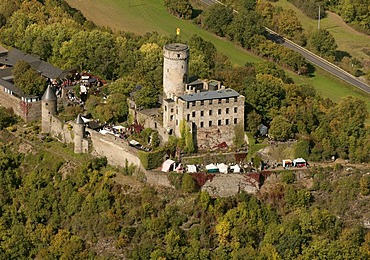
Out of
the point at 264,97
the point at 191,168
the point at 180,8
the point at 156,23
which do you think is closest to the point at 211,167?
the point at 191,168

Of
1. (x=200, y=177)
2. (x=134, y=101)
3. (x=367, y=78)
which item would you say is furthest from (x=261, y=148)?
(x=367, y=78)

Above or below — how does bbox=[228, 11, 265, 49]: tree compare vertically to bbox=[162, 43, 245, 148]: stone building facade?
below

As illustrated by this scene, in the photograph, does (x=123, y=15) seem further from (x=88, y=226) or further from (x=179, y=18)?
(x=88, y=226)

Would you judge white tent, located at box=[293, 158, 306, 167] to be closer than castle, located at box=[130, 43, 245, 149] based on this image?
No

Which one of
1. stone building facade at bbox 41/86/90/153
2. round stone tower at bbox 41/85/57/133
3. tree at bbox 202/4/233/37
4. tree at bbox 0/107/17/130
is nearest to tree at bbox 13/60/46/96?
stone building facade at bbox 41/86/90/153

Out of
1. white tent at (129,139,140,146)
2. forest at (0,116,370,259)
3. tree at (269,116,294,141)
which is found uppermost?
tree at (269,116,294,141)

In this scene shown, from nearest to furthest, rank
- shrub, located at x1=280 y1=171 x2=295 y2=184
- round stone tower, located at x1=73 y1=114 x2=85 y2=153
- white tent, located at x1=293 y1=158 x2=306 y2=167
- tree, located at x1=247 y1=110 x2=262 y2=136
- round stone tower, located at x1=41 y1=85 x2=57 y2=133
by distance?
shrub, located at x1=280 y1=171 x2=295 y2=184, white tent, located at x1=293 y1=158 x2=306 y2=167, tree, located at x1=247 y1=110 x2=262 y2=136, round stone tower, located at x1=73 y1=114 x2=85 y2=153, round stone tower, located at x1=41 y1=85 x2=57 y2=133

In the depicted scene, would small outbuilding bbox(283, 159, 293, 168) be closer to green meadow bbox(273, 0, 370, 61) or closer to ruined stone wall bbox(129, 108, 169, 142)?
ruined stone wall bbox(129, 108, 169, 142)
